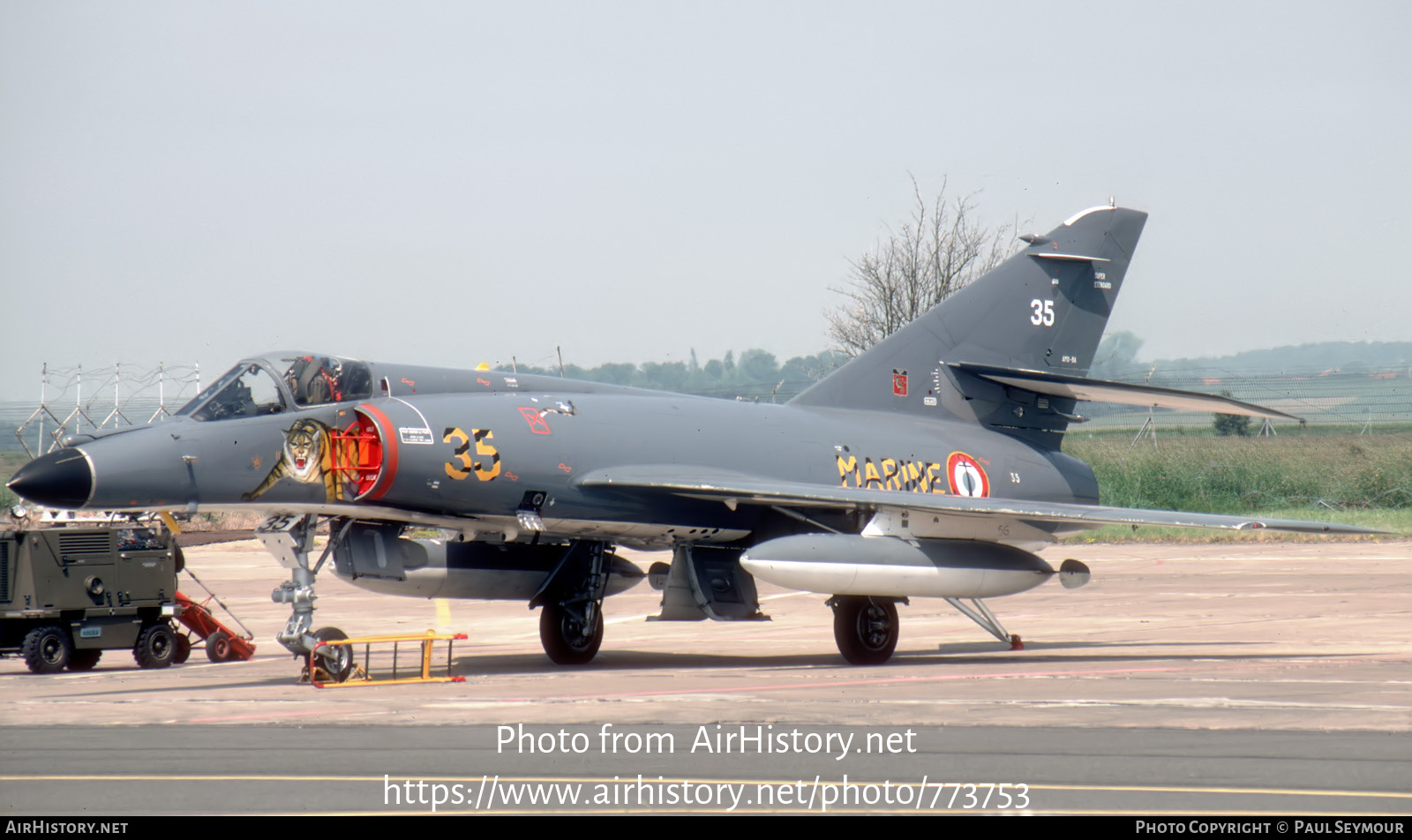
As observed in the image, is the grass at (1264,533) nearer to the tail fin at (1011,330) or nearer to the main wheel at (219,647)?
the tail fin at (1011,330)

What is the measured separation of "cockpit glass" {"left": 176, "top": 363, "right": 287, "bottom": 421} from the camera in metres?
12.5

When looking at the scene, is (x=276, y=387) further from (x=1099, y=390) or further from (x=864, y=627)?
(x=1099, y=390)

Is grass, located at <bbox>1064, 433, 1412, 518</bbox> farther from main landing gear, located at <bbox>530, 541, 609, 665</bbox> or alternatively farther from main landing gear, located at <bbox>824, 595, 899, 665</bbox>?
main landing gear, located at <bbox>530, 541, 609, 665</bbox>

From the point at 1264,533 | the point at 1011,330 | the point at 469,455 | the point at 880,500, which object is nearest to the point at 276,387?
the point at 469,455

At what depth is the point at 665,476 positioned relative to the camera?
14.0m

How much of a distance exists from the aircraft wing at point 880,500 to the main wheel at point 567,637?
1.81 m

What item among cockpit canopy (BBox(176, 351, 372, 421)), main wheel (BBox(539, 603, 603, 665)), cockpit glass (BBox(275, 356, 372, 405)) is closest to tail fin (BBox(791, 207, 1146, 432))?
main wheel (BBox(539, 603, 603, 665))

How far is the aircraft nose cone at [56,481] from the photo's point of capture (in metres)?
11.3

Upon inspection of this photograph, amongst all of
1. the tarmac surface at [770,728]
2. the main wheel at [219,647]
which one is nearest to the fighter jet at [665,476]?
the tarmac surface at [770,728]

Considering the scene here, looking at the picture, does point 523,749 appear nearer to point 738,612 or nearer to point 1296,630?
point 738,612

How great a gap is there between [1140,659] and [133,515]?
389 inches

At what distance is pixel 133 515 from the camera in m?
12.8

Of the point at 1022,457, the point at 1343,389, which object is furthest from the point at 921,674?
the point at 1343,389

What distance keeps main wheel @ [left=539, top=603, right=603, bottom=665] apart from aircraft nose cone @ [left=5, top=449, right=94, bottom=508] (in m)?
5.05
